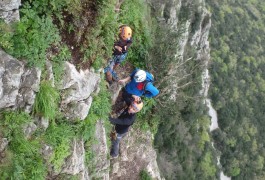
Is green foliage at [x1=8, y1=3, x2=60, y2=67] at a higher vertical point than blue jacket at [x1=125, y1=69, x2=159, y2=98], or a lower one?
higher

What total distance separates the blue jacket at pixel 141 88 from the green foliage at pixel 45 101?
3564mm

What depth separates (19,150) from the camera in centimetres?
708

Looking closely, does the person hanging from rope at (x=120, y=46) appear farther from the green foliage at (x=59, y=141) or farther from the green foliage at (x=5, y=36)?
the green foliage at (x=5, y=36)

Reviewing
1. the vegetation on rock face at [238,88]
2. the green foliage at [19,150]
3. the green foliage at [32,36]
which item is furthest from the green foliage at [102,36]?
the vegetation on rock face at [238,88]

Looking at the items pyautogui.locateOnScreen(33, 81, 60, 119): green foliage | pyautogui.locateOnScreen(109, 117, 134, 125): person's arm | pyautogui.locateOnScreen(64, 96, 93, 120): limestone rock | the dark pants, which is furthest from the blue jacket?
pyautogui.locateOnScreen(33, 81, 60, 119): green foliage

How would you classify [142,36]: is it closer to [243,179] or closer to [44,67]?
[44,67]

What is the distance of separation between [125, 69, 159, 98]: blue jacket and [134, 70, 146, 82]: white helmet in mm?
252

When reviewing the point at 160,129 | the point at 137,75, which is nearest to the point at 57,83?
the point at 137,75

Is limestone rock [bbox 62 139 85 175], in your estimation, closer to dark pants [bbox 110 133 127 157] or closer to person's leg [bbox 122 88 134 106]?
person's leg [bbox 122 88 134 106]

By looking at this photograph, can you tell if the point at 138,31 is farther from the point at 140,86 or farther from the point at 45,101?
the point at 45,101

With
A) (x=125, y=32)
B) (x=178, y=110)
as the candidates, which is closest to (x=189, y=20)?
(x=178, y=110)

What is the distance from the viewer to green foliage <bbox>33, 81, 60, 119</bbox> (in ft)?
24.1

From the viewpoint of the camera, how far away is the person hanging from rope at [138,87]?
33.7 ft

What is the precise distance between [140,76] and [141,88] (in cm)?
63
